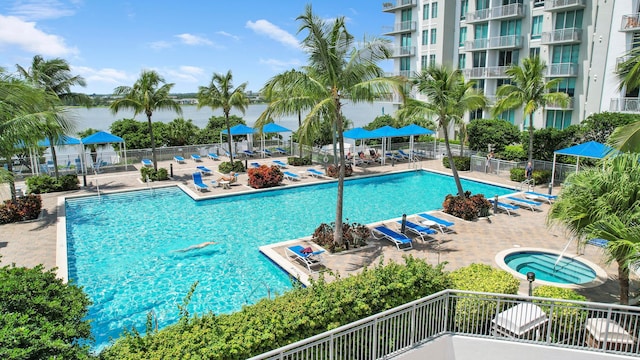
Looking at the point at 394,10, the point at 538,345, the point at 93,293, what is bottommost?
the point at 93,293

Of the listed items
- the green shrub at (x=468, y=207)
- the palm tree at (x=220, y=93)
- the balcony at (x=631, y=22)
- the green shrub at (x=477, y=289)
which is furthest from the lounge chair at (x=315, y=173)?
the balcony at (x=631, y=22)

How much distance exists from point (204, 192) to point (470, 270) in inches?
626

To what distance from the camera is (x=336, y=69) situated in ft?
42.9

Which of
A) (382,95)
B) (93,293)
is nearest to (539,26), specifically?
(382,95)

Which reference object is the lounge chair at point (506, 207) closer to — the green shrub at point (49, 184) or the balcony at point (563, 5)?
the balcony at point (563, 5)

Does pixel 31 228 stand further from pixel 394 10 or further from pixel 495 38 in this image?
pixel 394 10

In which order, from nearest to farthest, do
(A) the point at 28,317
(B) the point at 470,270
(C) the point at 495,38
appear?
(A) the point at 28,317, (B) the point at 470,270, (C) the point at 495,38

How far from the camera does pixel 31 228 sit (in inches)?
656

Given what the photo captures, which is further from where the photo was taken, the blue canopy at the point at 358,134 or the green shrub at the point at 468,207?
the blue canopy at the point at 358,134

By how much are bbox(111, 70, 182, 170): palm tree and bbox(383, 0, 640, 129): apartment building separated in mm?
21124

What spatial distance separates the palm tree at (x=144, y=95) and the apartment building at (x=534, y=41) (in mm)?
21124

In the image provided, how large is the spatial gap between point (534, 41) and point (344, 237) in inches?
1106

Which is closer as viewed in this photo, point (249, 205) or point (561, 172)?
point (249, 205)

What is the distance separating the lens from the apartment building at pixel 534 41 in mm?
27516
